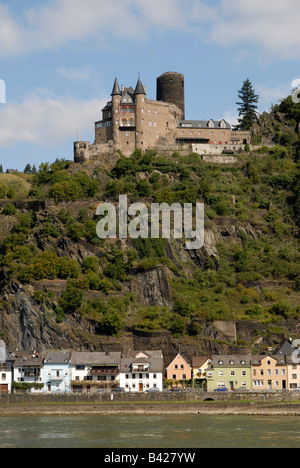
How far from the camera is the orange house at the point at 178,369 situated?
8181 cm

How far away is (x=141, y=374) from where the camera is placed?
264 feet

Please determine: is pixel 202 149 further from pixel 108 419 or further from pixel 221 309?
pixel 108 419

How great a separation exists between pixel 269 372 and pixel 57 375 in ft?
68.3

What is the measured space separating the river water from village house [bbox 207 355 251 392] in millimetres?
12370

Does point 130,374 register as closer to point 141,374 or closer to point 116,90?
point 141,374

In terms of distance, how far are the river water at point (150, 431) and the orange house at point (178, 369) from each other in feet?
42.3

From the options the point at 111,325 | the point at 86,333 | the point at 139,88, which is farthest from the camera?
the point at 139,88

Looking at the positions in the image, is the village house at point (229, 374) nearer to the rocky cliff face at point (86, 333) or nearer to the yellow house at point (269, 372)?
the yellow house at point (269, 372)

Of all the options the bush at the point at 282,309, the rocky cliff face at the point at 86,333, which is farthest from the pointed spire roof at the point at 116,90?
the bush at the point at 282,309

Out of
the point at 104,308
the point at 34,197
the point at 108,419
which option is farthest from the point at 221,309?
the point at 34,197

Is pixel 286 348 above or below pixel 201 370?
above

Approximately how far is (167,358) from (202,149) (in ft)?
150

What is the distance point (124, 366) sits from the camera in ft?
265

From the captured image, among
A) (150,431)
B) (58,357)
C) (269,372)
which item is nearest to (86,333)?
(58,357)
